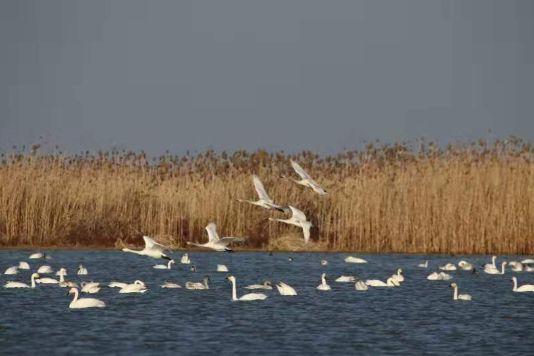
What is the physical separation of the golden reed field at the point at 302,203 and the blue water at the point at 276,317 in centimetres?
222

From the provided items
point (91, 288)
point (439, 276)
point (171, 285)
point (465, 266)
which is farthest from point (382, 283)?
point (91, 288)

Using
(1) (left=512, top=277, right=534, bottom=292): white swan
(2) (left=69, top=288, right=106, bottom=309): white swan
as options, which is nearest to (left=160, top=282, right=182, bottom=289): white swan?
(2) (left=69, top=288, right=106, bottom=309): white swan

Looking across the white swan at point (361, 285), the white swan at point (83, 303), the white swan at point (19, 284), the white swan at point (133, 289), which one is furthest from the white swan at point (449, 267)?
the white swan at point (83, 303)

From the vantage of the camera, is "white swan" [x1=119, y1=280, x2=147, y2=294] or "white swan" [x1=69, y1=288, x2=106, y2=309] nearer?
"white swan" [x1=69, y1=288, x2=106, y2=309]

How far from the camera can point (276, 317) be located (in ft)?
76.4

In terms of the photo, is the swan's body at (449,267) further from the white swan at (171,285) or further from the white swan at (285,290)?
the white swan at (171,285)

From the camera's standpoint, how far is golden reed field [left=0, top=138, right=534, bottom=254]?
113 feet

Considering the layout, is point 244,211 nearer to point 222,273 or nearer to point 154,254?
point 222,273

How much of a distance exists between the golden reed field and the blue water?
2.22 m

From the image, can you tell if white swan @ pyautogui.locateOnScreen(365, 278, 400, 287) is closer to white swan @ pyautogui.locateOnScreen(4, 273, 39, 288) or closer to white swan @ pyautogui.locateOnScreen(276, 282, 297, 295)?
white swan @ pyautogui.locateOnScreen(276, 282, 297, 295)

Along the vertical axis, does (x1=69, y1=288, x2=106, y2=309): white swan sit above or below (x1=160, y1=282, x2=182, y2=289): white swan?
below

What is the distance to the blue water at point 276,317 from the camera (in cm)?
1955

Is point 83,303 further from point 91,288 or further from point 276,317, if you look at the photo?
point 276,317

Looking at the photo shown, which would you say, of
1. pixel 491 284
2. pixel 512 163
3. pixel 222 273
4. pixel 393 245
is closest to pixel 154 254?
pixel 222 273
